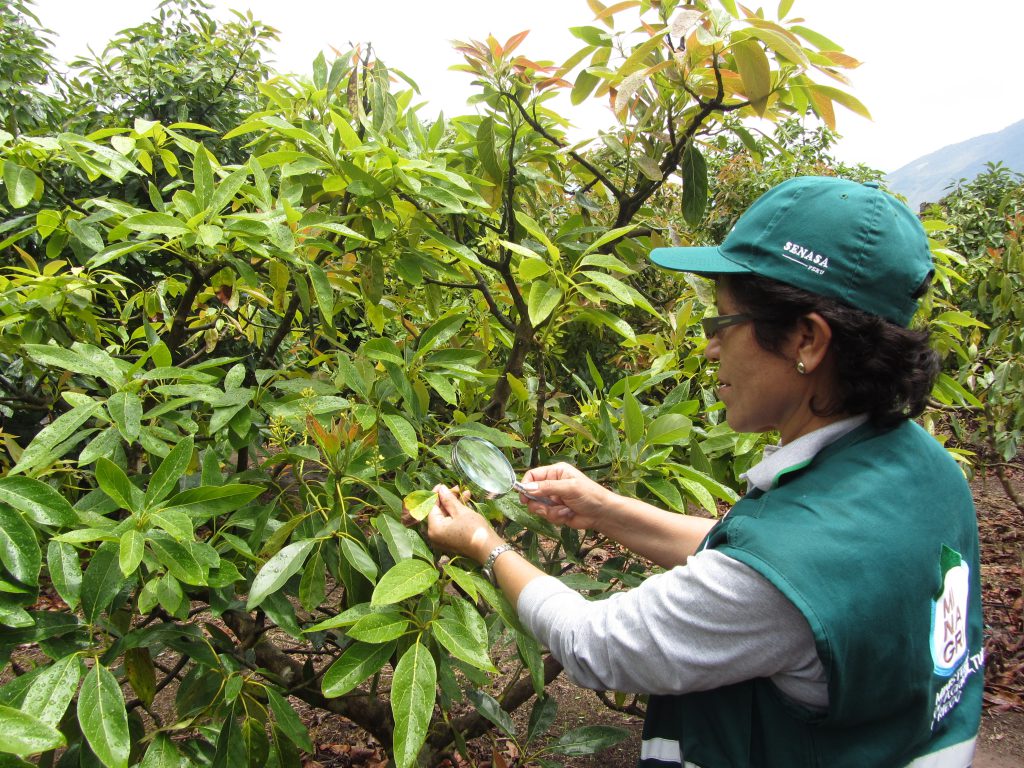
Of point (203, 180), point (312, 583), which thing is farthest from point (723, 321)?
point (203, 180)

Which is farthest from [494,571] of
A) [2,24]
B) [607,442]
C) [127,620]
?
[2,24]

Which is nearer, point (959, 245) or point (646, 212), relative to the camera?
point (646, 212)

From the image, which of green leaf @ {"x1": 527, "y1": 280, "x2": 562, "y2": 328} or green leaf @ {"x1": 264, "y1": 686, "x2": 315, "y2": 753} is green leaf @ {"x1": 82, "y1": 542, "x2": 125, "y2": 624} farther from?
green leaf @ {"x1": 527, "y1": 280, "x2": 562, "y2": 328}

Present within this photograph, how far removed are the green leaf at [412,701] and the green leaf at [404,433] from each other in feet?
1.19

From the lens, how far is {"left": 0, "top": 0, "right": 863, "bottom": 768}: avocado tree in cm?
111

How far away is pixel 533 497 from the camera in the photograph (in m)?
1.50

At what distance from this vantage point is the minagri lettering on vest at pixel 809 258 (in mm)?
1070

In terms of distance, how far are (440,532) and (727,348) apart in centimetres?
58

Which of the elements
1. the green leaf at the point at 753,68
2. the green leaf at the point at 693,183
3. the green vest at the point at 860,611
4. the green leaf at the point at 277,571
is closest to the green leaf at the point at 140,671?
the green leaf at the point at 277,571

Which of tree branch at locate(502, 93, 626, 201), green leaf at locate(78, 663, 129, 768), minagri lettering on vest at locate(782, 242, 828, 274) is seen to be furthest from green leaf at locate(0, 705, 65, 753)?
tree branch at locate(502, 93, 626, 201)

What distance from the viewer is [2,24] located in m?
4.46

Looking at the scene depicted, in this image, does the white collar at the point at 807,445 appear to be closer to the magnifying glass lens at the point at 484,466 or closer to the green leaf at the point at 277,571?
the magnifying glass lens at the point at 484,466

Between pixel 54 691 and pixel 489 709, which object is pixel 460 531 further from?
pixel 54 691

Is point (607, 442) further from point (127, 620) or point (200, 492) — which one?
point (127, 620)
